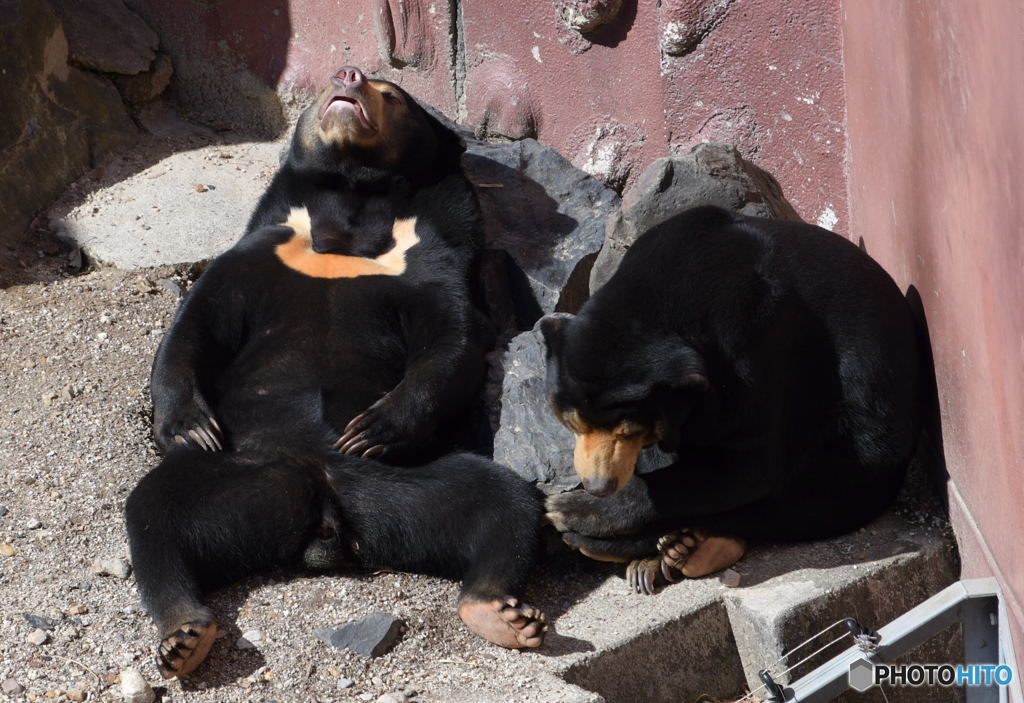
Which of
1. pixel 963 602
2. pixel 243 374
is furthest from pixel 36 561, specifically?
pixel 963 602

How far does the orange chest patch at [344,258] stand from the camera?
14.0ft

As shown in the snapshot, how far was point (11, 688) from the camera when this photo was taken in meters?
2.99

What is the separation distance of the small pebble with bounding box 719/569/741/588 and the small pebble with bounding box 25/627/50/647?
177 cm

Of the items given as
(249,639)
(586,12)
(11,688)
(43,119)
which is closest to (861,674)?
(249,639)

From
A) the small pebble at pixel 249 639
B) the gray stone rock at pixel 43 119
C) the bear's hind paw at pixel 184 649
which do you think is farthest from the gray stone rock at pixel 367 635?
the gray stone rock at pixel 43 119

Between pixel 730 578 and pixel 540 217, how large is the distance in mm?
2016

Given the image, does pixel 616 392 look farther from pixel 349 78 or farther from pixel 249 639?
pixel 349 78

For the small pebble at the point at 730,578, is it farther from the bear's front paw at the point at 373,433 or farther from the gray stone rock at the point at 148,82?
the gray stone rock at the point at 148,82

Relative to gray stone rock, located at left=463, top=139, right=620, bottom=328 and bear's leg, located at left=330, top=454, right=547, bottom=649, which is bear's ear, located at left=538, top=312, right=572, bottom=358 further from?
gray stone rock, located at left=463, top=139, right=620, bottom=328

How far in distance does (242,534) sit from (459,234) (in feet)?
4.52

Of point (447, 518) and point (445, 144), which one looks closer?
point (447, 518)

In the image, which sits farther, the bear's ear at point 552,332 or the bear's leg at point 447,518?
the bear's leg at point 447,518

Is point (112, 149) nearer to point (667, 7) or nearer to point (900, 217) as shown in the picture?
point (667, 7)

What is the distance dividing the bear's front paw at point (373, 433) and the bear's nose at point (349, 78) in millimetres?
1236
